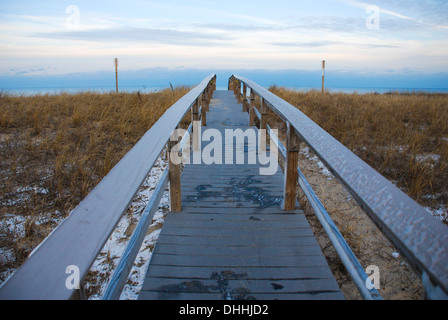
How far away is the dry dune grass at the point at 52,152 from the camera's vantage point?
155 inches

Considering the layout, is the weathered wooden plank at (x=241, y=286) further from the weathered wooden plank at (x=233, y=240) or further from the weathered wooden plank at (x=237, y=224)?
the weathered wooden plank at (x=237, y=224)

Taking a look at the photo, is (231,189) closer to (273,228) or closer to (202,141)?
(273,228)

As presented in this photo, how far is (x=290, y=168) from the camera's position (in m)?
2.97

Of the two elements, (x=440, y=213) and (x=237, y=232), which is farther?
(x=440, y=213)

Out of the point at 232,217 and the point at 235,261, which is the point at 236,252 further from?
the point at 232,217

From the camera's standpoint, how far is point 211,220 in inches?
115

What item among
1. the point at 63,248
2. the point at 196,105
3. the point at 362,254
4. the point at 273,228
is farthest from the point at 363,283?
the point at 196,105

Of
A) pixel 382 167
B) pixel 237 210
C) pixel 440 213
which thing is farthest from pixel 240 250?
pixel 382 167

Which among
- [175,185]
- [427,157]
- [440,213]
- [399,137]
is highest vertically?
[399,137]

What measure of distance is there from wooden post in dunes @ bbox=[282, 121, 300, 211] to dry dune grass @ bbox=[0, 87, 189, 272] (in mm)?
2851

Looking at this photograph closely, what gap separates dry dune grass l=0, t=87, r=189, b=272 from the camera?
3.95 metres

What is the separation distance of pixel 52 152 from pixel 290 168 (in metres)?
4.78

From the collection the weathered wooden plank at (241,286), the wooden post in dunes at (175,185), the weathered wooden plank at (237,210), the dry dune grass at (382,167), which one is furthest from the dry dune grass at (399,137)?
the wooden post in dunes at (175,185)
